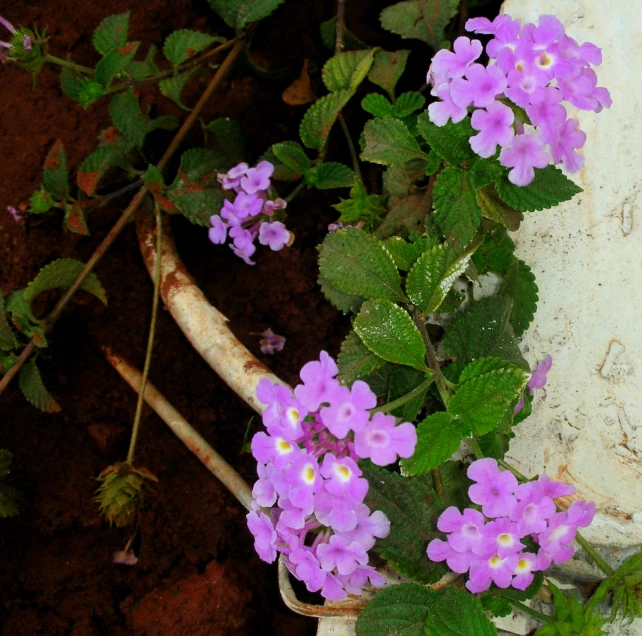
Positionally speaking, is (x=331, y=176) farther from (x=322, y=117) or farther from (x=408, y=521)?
(x=408, y=521)

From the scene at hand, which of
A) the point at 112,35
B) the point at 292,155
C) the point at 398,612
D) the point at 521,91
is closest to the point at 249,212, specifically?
the point at 292,155

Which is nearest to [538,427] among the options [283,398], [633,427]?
[633,427]

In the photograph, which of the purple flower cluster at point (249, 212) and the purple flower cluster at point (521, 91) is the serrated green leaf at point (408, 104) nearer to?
the purple flower cluster at point (249, 212)

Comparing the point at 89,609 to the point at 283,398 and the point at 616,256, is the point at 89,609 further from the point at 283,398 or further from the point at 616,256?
the point at 616,256

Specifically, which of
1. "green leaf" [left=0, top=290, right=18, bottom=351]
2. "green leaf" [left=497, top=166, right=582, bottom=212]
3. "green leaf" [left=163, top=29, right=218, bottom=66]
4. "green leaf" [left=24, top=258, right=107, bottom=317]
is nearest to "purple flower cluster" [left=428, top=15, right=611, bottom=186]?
"green leaf" [left=497, top=166, right=582, bottom=212]

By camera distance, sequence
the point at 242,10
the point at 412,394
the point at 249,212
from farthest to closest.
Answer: the point at 242,10
the point at 249,212
the point at 412,394

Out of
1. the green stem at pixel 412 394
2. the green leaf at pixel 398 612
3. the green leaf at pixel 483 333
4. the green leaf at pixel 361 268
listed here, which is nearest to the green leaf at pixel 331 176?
the green leaf at pixel 361 268
